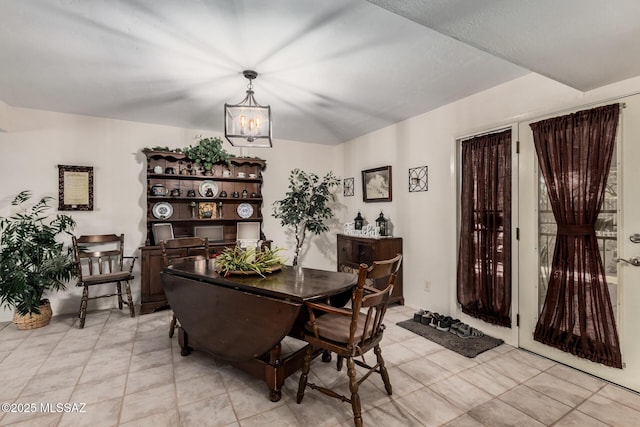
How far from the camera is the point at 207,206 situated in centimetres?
408

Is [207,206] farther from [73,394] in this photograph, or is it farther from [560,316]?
[560,316]

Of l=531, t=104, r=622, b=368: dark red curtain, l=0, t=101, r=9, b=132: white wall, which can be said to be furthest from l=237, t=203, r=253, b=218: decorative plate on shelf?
l=531, t=104, r=622, b=368: dark red curtain

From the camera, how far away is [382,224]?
12.7 ft

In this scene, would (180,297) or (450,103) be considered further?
(450,103)

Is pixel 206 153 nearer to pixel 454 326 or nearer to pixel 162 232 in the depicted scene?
pixel 162 232

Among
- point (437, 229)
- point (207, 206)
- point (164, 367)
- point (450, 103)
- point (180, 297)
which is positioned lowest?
point (164, 367)

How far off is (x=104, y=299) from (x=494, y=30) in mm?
4532

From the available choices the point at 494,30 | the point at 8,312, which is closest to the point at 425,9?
the point at 494,30

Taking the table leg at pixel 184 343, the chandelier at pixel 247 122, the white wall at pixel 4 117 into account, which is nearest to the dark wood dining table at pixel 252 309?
the table leg at pixel 184 343

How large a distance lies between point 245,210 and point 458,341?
3062mm

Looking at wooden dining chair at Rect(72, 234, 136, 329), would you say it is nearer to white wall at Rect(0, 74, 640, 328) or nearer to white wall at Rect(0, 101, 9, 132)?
white wall at Rect(0, 74, 640, 328)

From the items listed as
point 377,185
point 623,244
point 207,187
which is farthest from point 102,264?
point 623,244

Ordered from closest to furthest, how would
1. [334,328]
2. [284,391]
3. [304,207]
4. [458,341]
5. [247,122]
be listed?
[334,328] < [284,391] < [247,122] < [458,341] < [304,207]

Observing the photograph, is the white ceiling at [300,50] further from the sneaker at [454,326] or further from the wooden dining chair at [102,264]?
the sneaker at [454,326]
